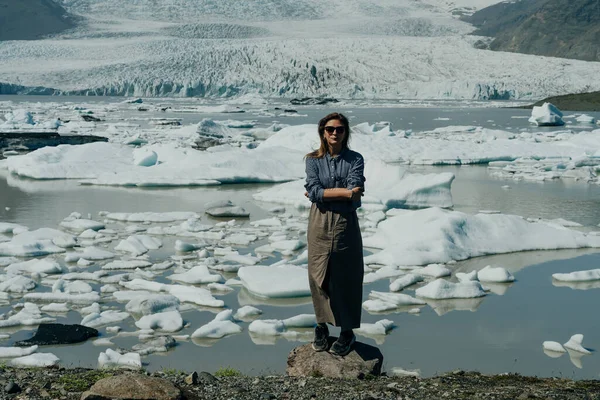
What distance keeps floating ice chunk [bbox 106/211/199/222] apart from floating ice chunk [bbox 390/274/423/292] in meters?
3.26

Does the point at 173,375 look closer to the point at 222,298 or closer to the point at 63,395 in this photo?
the point at 63,395

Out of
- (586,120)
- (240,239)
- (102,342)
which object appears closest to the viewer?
(102,342)

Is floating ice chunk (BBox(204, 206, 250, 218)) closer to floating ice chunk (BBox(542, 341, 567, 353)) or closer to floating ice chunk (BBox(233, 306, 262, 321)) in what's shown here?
floating ice chunk (BBox(233, 306, 262, 321))

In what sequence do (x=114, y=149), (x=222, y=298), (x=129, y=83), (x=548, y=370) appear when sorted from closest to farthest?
(x=548, y=370) < (x=222, y=298) < (x=114, y=149) < (x=129, y=83)

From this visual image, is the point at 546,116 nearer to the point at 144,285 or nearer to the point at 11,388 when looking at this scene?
the point at 144,285

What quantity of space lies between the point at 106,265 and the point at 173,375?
2.89 metres

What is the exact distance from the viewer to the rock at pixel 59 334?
400 centimetres

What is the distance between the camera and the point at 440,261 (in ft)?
19.8

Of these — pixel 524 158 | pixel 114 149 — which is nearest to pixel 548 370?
pixel 114 149

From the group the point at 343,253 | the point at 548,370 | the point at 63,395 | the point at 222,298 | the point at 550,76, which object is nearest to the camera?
the point at 63,395

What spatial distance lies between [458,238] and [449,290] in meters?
1.43

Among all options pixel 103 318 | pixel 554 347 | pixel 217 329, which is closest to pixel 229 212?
pixel 103 318

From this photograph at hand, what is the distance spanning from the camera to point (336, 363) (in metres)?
3.13

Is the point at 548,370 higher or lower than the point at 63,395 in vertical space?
lower
